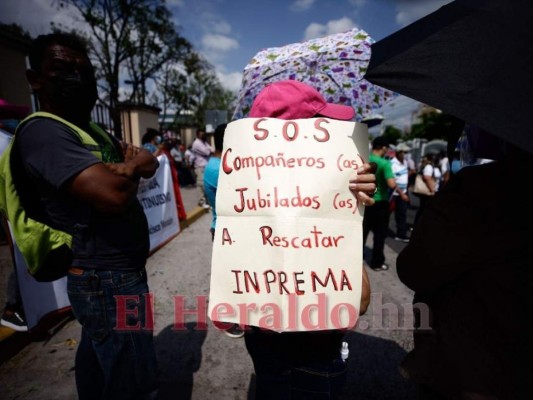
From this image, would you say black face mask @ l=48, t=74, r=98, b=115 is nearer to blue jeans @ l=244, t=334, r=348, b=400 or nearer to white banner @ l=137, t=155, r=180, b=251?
blue jeans @ l=244, t=334, r=348, b=400

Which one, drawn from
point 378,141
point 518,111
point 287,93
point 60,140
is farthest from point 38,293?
point 378,141

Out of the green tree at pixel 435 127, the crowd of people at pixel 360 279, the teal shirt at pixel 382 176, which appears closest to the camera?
the crowd of people at pixel 360 279

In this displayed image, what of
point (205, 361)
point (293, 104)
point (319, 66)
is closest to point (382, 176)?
point (319, 66)

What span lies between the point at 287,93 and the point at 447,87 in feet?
1.68

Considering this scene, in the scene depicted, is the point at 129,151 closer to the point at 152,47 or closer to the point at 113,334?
the point at 113,334

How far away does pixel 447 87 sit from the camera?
88cm

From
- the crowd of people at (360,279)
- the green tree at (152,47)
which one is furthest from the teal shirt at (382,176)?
the green tree at (152,47)

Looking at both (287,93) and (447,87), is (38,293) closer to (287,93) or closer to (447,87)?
(287,93)

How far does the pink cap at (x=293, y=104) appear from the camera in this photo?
3.84ft

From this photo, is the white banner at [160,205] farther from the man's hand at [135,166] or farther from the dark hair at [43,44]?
the dark hair at [43,44]

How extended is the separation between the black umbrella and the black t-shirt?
1.13 metres

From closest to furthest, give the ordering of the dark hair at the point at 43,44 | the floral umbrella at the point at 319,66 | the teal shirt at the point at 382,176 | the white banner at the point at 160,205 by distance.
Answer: the dark hair at the point at 43,44, the floral umbrella at the point at 319,66, the teal shirt at the point at 382,176, the white banner at the point at 160,205

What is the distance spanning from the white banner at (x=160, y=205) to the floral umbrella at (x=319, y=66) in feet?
9.81

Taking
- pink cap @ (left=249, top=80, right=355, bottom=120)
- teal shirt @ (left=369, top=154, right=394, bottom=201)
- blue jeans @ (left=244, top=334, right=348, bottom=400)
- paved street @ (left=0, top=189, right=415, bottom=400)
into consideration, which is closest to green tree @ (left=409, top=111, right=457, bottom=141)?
teal shirt @ (left=369, top=154, right=394, bottom=201)
